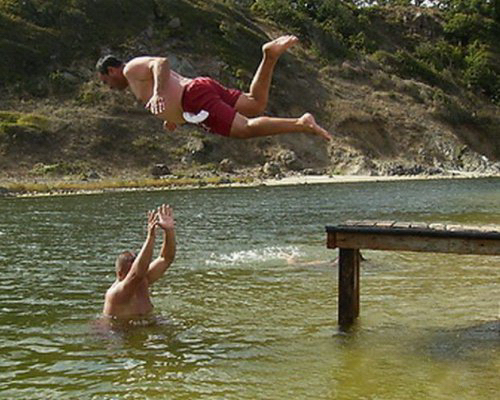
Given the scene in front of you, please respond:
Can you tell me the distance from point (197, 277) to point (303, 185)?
116ft

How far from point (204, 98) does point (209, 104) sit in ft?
0.31

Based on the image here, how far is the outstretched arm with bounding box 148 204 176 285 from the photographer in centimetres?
1067

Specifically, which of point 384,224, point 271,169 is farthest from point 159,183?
point 384,224

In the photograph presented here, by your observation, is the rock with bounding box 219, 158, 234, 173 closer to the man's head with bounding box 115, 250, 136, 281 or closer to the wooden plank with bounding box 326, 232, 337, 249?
the man's head with bounding box 115, 250, 136, 281

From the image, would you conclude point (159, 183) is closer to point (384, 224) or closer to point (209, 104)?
point (384, 224)

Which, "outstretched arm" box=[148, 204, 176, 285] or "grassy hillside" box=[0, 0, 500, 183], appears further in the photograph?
"grassy hillside" box=[0, 0, 500, 183]

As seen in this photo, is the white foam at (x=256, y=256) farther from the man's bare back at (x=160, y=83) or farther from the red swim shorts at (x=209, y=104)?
the red swim shorts at (x=209, y=104)

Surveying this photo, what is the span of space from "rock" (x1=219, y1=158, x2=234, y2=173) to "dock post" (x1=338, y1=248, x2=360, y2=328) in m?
46.8

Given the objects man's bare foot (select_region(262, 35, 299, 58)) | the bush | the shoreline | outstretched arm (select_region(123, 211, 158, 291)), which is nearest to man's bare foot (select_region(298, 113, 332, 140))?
man's bare foot (select_region(262, 35, 299, 58))

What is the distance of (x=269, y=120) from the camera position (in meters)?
8.35

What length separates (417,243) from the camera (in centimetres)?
1036

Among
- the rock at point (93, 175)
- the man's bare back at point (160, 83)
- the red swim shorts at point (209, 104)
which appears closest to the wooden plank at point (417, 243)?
the red swim shorts at point (209, 104)

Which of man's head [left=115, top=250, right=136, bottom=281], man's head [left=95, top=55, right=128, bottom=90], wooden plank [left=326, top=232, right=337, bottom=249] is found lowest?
man's head [left=115, top=250, right=136, bottom=281]

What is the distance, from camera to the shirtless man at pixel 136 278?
11.4 metres
